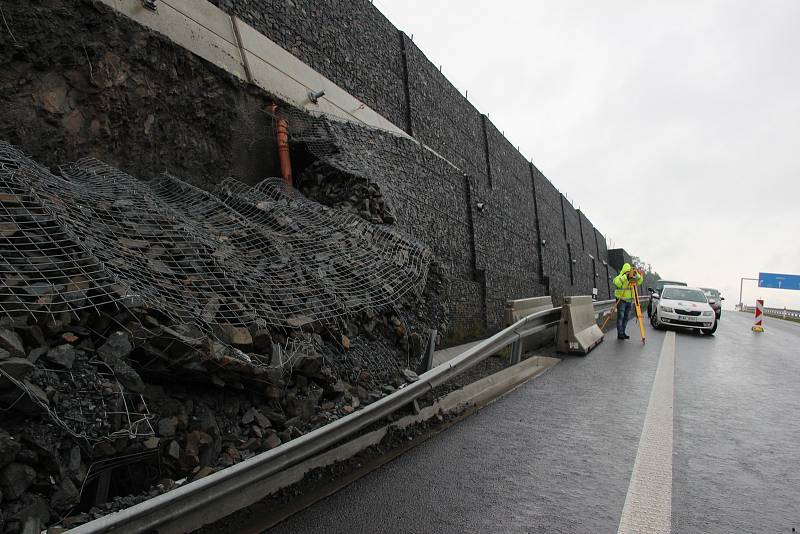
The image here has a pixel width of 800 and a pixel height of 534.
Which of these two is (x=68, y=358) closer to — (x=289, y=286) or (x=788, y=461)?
(x=289, y=286)

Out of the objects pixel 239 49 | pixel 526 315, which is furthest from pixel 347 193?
pixel 526 315

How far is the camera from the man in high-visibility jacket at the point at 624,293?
38.2ft

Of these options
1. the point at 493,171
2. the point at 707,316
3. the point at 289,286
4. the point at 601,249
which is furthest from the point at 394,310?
the point at 601,249

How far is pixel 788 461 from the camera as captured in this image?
151 inches

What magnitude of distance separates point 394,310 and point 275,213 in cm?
243

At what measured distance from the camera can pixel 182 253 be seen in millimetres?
4562

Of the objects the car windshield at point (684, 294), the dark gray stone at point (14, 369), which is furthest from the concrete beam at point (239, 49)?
the car windshield at point (684, 294)

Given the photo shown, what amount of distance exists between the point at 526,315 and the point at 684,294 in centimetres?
919

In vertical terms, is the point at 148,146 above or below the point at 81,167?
above

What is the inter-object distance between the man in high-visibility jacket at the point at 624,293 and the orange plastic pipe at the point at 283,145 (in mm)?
8054

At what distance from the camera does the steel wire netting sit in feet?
11.1

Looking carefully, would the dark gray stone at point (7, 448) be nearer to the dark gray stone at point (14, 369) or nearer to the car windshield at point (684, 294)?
the dark gray stone at point (14, 369)

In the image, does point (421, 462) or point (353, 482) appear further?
point (421, 462)

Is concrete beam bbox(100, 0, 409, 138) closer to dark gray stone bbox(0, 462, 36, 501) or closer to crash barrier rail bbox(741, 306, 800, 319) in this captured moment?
dark gray stone bbox(0, 462, 36, 501)
